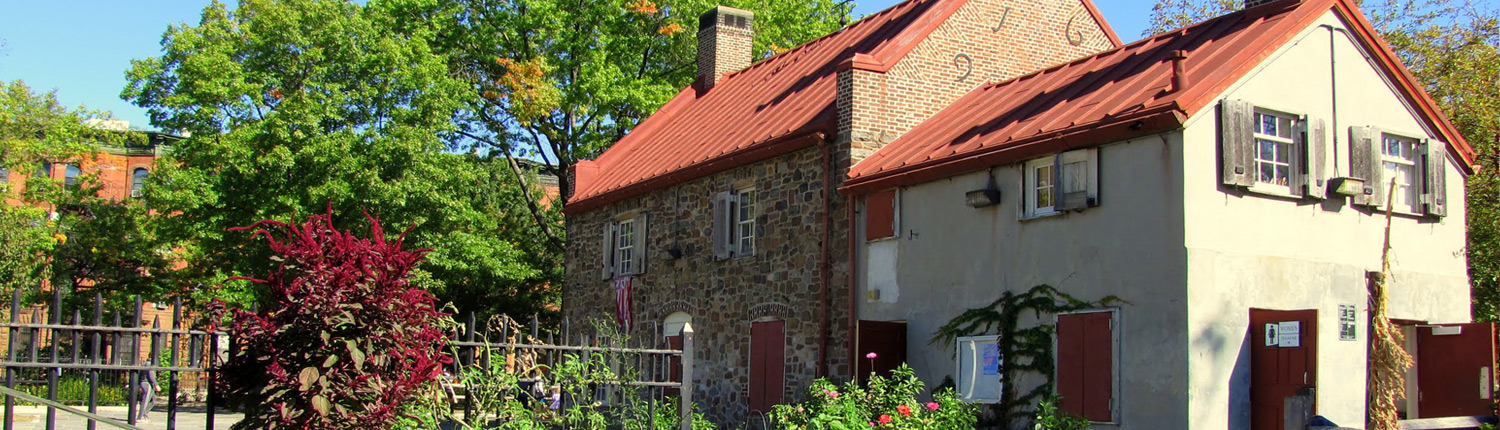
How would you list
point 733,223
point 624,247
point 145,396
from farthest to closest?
1. point 624,247
2. point 145,396
3. point 733,223

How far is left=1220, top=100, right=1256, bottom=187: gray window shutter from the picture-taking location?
1350cm

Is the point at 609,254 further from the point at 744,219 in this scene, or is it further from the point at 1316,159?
the point at 1316,159

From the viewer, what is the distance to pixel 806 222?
60.5 feet

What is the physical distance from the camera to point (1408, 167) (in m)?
15.7

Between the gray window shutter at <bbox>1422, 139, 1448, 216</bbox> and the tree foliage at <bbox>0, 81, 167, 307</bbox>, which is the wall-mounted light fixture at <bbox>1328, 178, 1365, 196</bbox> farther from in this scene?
the tree foliage at <bbox>0, 81, 167, 307</bbox>

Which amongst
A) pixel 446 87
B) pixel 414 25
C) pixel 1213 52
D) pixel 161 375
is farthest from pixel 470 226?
pixel 1213 52

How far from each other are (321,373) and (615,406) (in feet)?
9.64

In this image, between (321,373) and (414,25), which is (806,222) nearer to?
(321,373)

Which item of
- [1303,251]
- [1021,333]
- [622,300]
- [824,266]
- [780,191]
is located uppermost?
[780,191]

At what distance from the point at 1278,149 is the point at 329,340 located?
1032cm

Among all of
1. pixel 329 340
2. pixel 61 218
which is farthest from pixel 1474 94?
pixel 61 218

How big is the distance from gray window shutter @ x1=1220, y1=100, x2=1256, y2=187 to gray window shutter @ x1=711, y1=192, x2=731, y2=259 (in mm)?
8485

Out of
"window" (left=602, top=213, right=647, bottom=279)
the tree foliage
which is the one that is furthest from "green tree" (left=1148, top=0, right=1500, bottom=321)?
the tree foliage

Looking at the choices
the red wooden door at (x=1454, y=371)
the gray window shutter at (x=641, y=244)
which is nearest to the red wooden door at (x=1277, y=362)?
the red wooden door at (x=1454, y=371)
